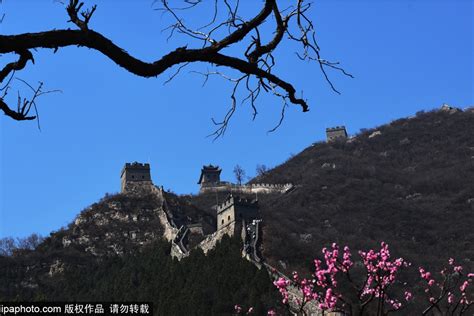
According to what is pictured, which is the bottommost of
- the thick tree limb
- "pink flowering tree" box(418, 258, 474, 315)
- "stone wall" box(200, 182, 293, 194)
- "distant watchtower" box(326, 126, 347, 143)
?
"pink flowering tree" box(418, 258, 474, 315)

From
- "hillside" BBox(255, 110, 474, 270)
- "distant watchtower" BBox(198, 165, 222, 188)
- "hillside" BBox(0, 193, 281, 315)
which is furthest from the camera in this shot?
"distant watchtower" BBox(198, 165, 222, 188)

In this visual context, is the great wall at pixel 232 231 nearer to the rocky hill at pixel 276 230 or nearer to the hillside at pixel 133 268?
the rocky hill at pixel 276 230

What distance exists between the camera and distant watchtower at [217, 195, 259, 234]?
75.1 metres

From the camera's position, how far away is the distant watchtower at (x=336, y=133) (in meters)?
183

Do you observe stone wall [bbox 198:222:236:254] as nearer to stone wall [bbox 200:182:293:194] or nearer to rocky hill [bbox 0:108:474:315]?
rocky hill [bbox 0:108:474:315]

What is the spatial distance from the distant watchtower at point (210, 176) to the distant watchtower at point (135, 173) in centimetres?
2980

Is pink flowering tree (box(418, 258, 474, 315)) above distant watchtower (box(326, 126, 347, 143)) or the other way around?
the other way around

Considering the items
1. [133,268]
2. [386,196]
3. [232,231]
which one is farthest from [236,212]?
[386,196]

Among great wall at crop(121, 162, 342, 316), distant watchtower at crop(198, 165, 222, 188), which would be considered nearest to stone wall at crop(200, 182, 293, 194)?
distant watchtower at crop(198, 165, 222, 188)

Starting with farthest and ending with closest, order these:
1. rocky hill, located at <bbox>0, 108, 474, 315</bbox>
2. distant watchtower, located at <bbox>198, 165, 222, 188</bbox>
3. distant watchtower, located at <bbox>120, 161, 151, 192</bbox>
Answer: distant watchtower, located at <bbox>198, 165, 222, 188</bbox>, distant watchtower, located at <bbox>120, 161, 151, 192</bbox>, rocky hill, located at <bbox>0, 108, 474, 315</bbox>

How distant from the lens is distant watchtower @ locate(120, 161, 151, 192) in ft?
372

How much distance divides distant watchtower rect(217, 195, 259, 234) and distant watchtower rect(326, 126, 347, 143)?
107 meters

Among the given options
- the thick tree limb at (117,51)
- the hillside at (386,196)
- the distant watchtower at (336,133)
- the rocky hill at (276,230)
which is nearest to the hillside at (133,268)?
the rocky hill at (276,230)

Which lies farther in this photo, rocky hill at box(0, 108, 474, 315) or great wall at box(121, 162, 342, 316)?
rocky hill at box(0, 108, 474, 315)
